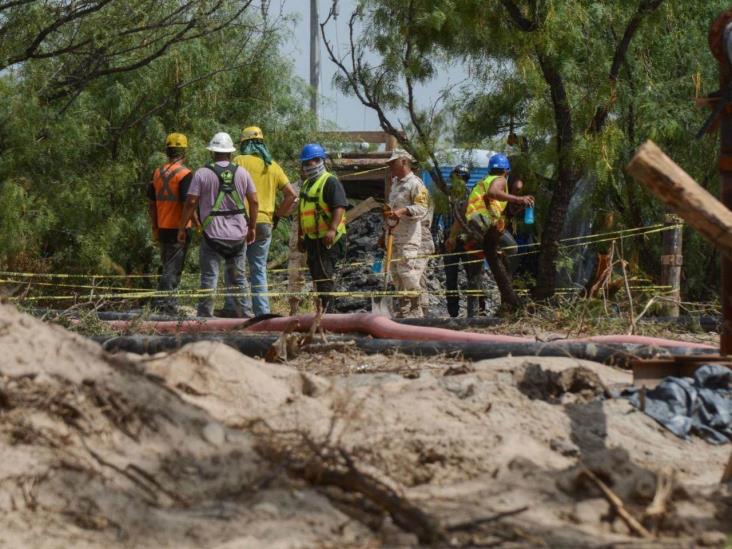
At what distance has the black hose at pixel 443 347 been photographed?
7.73 metres

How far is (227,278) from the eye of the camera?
38.5 feet

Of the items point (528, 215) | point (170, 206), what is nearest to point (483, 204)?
point (528, 215)

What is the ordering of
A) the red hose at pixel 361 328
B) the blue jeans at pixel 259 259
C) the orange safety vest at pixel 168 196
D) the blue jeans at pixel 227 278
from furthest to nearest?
the orange safety vest at pixel 168 196, the blue jeans at pixel 259 259, the blue jeans at pixel 227 278, the red hose at pixel 361 328

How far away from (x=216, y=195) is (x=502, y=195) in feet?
9.27

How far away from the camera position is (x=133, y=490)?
4188mm

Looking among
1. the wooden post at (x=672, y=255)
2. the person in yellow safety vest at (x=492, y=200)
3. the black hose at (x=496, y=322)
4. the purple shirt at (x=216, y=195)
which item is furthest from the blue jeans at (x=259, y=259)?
the wooden post at (x=672, y=255)

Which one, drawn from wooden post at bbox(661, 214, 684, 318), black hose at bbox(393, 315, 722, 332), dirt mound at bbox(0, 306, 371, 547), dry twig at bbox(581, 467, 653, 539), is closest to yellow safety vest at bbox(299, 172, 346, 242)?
black hose at bbox(393, 315, 722, 332)

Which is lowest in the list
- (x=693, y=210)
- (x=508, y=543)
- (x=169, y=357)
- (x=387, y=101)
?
(x=508, y=543)

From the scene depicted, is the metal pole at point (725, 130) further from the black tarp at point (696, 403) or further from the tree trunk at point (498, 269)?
the tree trunk at point (498, 269)

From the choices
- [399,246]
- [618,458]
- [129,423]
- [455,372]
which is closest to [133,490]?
[129,423]

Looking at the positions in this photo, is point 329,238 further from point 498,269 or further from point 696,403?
point 696,403

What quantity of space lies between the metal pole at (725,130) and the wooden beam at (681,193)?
1.71m

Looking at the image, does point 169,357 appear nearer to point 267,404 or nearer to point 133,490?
point 267,404

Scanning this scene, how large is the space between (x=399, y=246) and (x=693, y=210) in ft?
27.3
